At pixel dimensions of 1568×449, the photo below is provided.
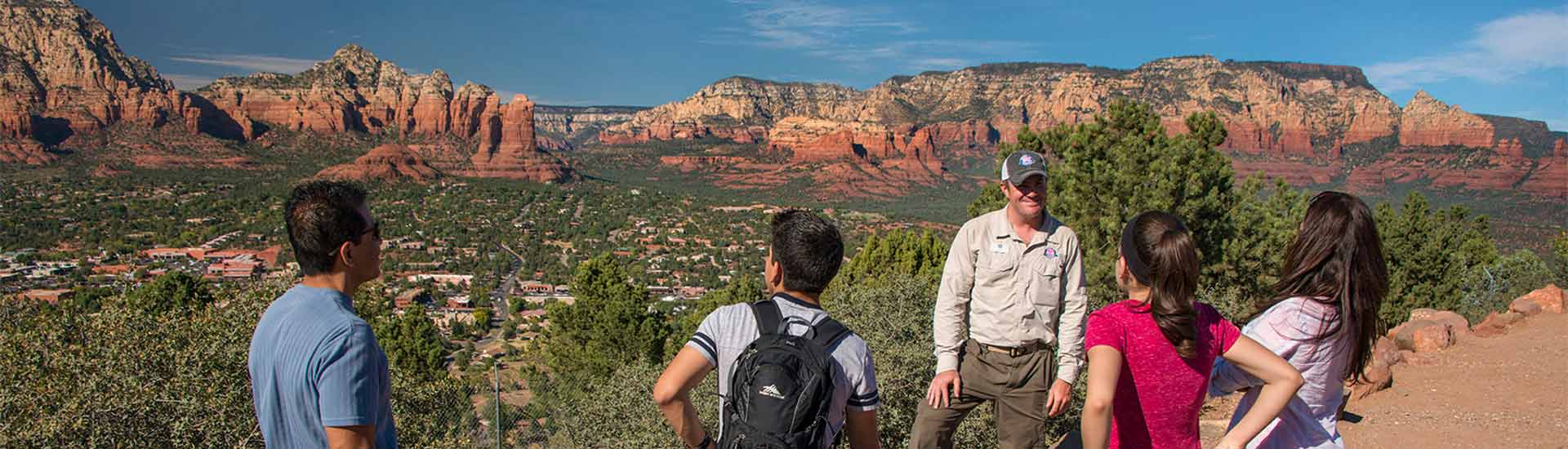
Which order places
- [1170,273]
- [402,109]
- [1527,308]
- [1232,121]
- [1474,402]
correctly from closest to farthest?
[1170,273] < [1474,402] < [1527,308] < [402,109] < [1232,121]

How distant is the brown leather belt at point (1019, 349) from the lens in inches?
139

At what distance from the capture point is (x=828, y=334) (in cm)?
234

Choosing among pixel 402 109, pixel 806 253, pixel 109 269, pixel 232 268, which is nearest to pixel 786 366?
pixel 806 253

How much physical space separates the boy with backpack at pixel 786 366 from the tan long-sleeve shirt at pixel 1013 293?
124 cm

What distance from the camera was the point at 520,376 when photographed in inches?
1042

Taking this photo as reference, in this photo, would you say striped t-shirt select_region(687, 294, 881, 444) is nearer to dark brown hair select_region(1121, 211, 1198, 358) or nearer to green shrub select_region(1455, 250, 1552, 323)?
dark brown hair select_region(1121, 211, 1198, 358)

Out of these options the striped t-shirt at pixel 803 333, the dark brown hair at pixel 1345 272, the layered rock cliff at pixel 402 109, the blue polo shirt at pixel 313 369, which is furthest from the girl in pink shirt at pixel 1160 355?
the layered rock cliff at pixel 402 109

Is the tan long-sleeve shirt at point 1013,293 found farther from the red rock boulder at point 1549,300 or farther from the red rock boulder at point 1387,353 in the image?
the red rock boulder at point 1549,300

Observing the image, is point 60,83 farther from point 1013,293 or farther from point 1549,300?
point 1549,300

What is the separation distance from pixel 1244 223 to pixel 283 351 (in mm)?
13205

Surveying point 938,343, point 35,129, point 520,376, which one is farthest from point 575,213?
point 938,343

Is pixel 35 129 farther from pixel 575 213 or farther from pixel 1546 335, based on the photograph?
pixel 1546 335

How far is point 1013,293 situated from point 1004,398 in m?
0.47

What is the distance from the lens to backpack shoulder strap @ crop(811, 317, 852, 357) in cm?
231
